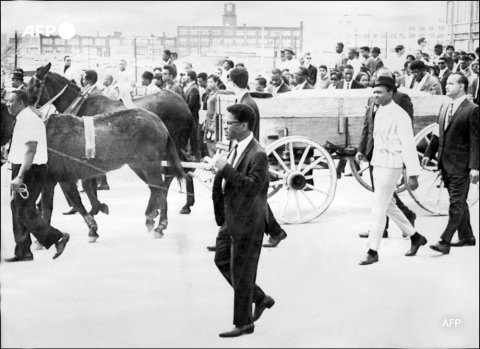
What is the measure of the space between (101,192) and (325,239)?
5.56 ft

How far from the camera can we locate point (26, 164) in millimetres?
6395

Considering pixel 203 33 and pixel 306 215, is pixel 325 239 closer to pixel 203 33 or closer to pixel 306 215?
pixel 306 215

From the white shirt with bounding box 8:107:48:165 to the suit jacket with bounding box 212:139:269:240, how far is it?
63.5 inches

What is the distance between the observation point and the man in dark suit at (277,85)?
7520 millimetres

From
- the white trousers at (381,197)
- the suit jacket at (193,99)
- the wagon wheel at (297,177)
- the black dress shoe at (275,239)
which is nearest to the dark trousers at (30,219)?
the black dress shoe at (275,239)

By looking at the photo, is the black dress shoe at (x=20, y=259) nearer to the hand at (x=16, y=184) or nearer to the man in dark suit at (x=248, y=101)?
the hand at (x=16, y=184)

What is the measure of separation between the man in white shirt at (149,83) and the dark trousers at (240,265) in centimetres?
234

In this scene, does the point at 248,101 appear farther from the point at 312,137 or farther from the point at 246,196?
the point at 246,196

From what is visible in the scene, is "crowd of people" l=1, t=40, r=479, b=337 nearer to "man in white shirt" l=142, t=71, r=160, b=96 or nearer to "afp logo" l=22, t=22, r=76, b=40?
"man in white shirt" l=142, t=71, r=160, b=96

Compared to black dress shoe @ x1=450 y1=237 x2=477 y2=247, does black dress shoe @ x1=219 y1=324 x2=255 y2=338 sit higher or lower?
lower

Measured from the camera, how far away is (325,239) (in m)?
7.30

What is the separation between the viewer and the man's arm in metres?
6.39

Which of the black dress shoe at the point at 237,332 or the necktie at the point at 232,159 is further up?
the necktie at the point at 232,159

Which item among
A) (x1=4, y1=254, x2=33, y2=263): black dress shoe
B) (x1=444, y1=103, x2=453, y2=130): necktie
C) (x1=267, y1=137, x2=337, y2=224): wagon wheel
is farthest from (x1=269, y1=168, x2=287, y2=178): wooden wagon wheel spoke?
(x1=4, y1=254, x2=33, y2=263): black dress shoe
